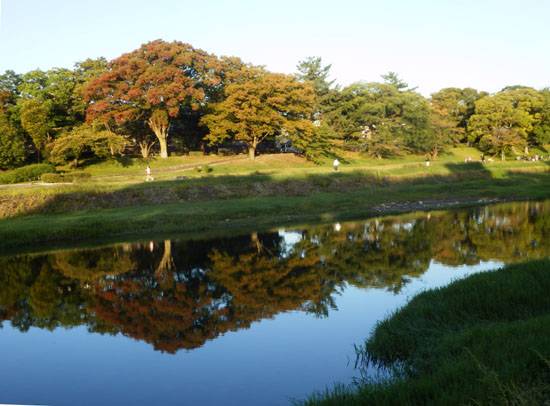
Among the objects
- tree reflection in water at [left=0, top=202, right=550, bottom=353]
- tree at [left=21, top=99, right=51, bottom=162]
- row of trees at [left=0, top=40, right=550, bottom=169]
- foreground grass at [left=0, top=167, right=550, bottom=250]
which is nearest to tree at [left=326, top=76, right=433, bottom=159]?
row of trees at [left=0, top=40, right=550, bottom=169]

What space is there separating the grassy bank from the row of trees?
23.0 feet

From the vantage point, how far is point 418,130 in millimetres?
62031

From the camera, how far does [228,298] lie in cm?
1237

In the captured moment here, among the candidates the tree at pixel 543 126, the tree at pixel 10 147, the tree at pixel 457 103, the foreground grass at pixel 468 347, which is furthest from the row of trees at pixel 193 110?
the foreground grass at pixel 468 347

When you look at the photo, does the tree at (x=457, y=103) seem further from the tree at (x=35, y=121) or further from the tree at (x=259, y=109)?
the tree at (x=35, y=121)

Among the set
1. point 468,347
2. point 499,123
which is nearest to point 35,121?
point 468,347

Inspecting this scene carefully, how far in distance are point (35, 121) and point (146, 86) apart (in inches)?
414

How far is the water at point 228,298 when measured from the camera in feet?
25.5

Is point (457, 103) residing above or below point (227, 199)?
above

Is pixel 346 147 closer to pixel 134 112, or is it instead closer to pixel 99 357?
pixel 134 112

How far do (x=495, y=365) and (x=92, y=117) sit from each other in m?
46.3

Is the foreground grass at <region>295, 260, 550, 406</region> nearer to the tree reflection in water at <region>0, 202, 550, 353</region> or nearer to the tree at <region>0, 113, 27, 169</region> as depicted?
the tree reflection in water at <region>0, 202, 550, 353</region>

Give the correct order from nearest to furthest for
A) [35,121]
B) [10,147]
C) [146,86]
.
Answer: [10,147] < [35,121] < [146,86]

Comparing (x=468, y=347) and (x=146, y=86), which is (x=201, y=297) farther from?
(x=146, y=86)
